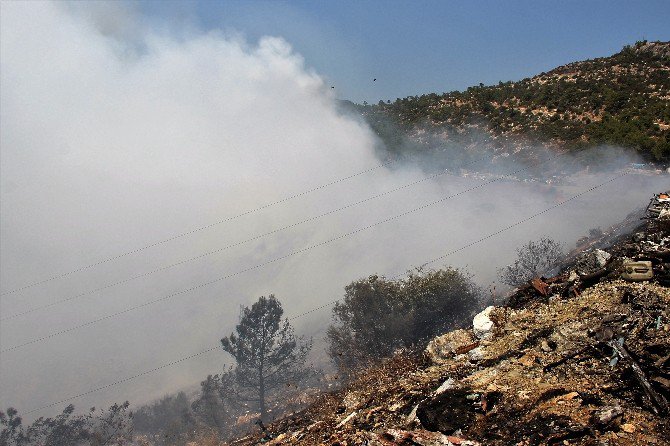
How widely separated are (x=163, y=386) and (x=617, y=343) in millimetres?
84078

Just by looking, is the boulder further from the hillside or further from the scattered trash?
the hillside

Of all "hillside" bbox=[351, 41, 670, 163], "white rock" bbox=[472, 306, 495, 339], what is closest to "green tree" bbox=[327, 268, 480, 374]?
"white rock" bbox=[472, 306, 495, 339]

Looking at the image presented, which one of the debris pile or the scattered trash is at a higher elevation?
the scattered trash

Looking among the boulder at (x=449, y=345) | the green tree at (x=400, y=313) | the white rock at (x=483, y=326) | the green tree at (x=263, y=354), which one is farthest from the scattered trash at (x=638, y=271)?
the green tree at (x=263, y=354)

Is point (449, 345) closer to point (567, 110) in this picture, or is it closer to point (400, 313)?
point (400, 313)

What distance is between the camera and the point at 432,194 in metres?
87.7

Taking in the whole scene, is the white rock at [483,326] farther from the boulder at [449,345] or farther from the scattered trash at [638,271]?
the scattered trash at [638,271]

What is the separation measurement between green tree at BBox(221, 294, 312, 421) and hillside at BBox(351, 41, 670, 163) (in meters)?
43.6

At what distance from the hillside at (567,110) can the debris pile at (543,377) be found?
38196 mm

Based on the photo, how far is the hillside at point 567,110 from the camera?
48.1 meters

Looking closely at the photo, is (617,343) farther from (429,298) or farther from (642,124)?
(642,124)

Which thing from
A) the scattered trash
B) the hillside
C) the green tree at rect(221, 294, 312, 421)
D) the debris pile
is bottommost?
the green tree at rect(221, 294, 312, 421)

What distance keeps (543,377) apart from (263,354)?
43.5 metres

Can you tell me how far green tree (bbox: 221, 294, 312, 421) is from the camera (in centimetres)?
4778
